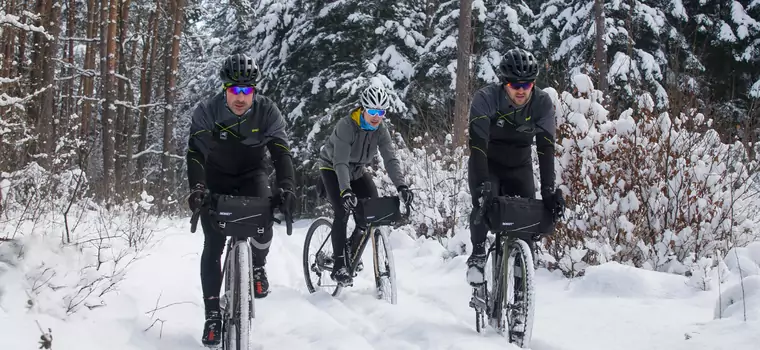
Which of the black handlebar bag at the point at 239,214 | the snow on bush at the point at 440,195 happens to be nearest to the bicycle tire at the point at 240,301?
the black handlebar bag at the point at 239,214

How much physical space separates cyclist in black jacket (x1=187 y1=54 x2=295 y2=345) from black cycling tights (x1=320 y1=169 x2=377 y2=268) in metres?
1.52

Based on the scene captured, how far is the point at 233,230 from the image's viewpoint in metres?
3.92

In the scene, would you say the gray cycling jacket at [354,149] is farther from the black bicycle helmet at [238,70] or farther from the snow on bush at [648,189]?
the snow on bush at [648,189]

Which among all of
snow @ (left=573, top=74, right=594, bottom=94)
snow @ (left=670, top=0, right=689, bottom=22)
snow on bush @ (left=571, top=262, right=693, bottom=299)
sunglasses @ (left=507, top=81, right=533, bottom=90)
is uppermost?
snow @ (left=670, top=0, right=689, bottom=22)

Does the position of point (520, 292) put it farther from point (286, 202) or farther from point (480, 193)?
point (286, 202)

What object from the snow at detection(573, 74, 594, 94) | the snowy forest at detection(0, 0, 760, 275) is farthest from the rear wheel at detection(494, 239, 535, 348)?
the snow at detection(573, 74, 594, 94)

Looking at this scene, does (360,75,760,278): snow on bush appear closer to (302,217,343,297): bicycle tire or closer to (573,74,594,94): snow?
(573,74,594,94): snow

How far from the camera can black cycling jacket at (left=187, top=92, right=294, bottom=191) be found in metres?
4.32

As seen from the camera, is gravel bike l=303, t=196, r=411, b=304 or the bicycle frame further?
the bicycle frame

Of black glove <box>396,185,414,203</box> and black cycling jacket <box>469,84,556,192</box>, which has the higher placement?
black cycling jacket <box>469,84,556,192</box>

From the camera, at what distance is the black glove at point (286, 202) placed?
157 inches

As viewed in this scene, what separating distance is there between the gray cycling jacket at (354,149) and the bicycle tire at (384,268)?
57cm

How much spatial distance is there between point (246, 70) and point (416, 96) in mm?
14725

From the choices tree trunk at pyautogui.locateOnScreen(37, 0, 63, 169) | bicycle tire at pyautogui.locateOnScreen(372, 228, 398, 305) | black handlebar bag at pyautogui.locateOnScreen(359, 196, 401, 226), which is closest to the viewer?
black handlebar bag at pyautogui.locateOnScreen(359, 196, 401, 226)
